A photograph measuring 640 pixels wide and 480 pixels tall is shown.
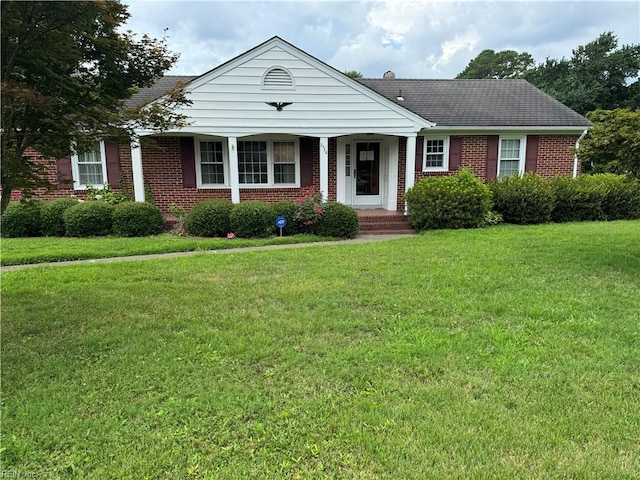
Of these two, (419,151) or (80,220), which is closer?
(80,220)

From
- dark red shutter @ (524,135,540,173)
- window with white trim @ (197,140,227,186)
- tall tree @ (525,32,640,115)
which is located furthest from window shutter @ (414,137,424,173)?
tall tree @ (525,32,640,115)

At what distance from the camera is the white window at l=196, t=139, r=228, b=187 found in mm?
12953

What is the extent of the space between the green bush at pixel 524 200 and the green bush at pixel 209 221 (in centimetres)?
738

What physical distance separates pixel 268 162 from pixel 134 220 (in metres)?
4.47

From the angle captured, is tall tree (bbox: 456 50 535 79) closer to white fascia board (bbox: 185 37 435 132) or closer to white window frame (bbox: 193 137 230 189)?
white fascia board (bbox: 185 37 435 132)

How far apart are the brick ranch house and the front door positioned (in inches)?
1.3

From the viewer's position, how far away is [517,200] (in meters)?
11.9

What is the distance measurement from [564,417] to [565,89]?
118 feet

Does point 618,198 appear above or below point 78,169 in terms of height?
below

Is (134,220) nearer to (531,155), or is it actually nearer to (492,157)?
(492,157)

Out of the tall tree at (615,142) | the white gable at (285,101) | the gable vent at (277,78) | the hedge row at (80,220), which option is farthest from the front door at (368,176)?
the tall tree at (615,142)

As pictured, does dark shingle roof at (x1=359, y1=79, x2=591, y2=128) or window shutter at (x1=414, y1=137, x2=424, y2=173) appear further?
dark shingle roof at (x1=359, y1=79, x2=591, y2=128)

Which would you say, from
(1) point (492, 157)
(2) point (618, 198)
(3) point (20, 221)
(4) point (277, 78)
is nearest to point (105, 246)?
(3) point (20, 221)

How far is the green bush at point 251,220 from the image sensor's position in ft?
33.9
